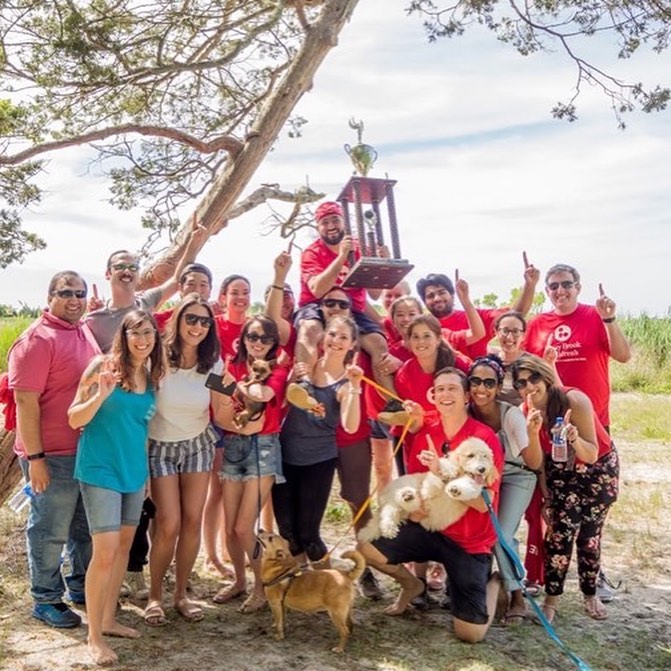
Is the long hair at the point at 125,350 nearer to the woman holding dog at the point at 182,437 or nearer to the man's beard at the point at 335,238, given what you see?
the woman holding dog at the point at 182,437

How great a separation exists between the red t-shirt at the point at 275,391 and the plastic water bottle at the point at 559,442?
5.22 ft

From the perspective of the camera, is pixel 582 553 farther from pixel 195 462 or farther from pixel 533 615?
pixel 195 462

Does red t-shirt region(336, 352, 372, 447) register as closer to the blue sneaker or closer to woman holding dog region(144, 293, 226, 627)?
woman holding dog region(144, 293, 226, 627)

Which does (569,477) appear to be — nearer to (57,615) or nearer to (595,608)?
(595,608)

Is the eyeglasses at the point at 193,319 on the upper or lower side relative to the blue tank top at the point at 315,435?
upper

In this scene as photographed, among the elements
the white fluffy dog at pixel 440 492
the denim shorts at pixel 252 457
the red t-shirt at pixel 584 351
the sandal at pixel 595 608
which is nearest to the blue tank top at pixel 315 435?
the denim shorts at pixel 252 457

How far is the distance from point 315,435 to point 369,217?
1.59 m

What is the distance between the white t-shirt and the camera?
13.8 feet

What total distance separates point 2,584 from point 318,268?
2966mm

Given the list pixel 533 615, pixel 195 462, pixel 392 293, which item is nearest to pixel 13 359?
pixel 195 462

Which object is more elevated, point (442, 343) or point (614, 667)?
point (442, 343)

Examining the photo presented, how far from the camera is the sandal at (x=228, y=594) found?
4770mm

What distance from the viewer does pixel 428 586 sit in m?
5.02

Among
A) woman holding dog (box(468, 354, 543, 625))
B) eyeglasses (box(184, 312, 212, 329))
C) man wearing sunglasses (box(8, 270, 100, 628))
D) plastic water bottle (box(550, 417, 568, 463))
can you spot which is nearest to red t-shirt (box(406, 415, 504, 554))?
woman holding dog (box(468, 354, 543, 625))
